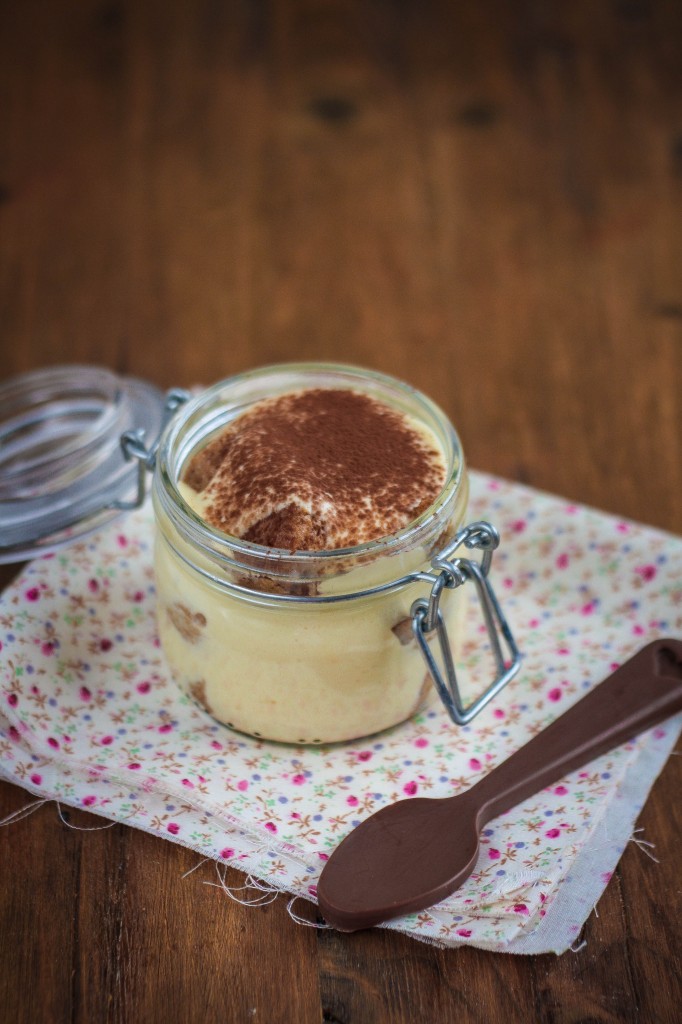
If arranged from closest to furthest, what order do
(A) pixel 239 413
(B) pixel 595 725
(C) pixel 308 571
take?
(C) pixel 308 571, (B) pixel 595 725, (A) pixel 239 413

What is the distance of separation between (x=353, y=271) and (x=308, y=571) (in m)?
1.08

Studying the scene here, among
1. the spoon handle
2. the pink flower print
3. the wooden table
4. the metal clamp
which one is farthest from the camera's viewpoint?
the pink flower print

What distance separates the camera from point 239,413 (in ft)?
4.40

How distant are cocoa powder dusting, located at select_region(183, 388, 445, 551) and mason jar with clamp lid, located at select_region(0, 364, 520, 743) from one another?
0.9 inches

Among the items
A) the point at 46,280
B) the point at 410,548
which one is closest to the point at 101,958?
the point at 410,548

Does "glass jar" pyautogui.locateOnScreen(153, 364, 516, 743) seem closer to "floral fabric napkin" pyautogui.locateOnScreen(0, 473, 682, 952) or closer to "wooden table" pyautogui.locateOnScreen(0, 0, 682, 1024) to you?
"floral fabric napkin" pyautogui.locateOnScreen(0, 473, 682, 952)

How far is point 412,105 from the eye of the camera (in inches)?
94.2

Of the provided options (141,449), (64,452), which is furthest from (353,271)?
(141,449)

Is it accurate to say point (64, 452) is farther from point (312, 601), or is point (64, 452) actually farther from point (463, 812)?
point (463, 812)

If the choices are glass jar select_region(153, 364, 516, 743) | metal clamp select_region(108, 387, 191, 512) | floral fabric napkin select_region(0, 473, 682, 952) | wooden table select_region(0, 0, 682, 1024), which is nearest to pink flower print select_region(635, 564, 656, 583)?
floral fabric napkin select_region(0, 473, 682, 952)

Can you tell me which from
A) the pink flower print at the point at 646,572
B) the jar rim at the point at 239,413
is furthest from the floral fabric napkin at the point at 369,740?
the jar rim at the point at 239,413

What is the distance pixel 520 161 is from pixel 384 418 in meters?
1.21

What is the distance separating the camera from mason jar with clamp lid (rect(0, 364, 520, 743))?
1.09m

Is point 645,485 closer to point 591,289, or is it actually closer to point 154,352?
point 591,289
